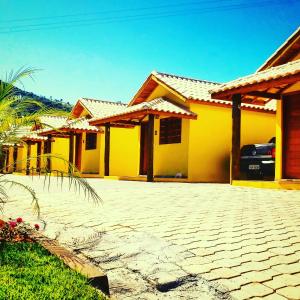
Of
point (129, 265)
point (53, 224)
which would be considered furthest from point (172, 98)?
point (129, 265)

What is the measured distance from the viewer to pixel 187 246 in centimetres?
330

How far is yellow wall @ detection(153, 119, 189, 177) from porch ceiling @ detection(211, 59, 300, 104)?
3.77 metres

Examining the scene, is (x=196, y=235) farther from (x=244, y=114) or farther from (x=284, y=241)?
(x=244, y=114)

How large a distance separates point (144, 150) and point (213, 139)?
423cm

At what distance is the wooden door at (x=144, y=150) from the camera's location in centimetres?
1736

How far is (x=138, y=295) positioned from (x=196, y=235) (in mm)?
1581

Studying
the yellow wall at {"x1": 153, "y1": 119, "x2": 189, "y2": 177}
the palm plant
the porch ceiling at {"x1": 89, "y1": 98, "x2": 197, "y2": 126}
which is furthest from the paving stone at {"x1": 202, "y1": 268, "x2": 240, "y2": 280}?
the yellow wall at {"x1": 153, "y1": 119, "x2": 189, "y2": 177}

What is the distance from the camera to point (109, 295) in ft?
7.41

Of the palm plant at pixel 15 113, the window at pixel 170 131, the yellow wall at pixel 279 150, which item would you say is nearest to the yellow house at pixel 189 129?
the window at pixel 170 131

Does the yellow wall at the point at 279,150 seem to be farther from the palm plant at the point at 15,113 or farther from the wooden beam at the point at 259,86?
the palm plant at the point at 15,113

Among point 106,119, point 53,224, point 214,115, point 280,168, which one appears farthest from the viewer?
point 106,119

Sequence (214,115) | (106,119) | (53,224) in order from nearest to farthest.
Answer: (53,224) → (214,115) → (106,119)

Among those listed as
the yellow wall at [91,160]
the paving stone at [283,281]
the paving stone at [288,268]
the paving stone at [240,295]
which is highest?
the yellow wall at [91,160]

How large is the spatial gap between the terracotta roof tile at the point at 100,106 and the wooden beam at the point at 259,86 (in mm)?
11098
